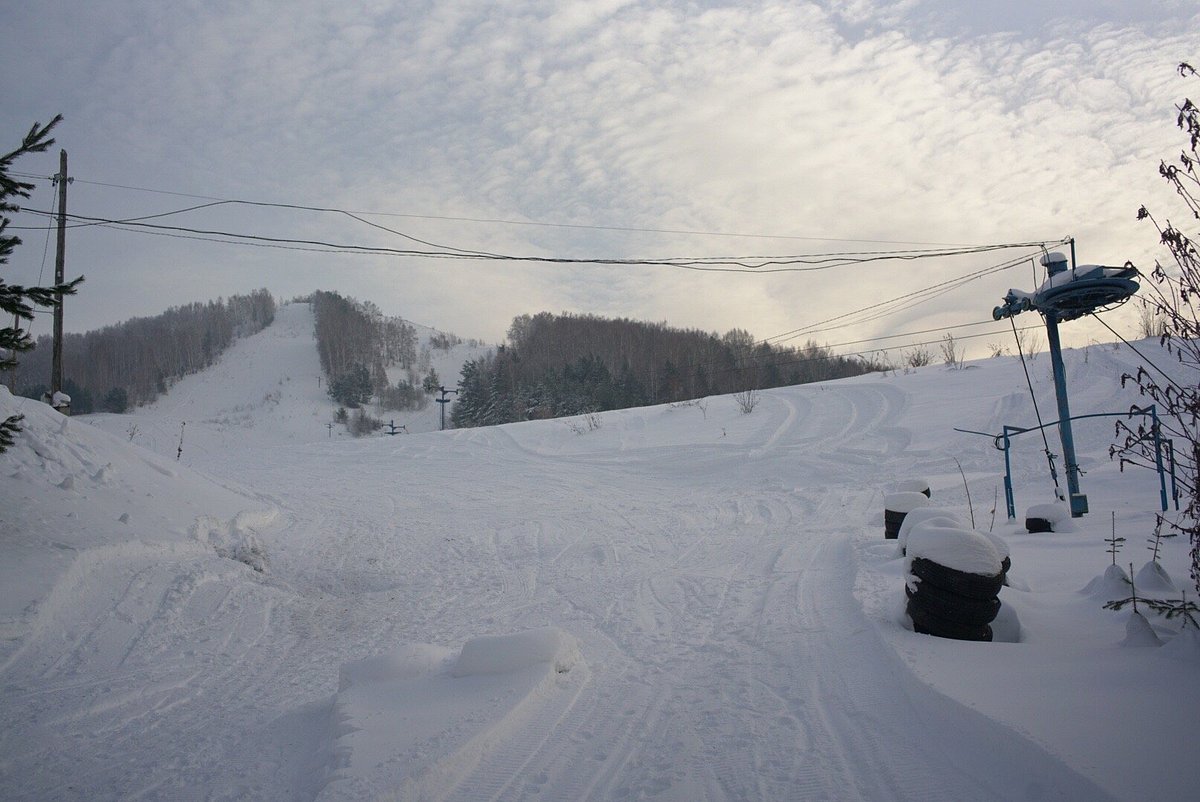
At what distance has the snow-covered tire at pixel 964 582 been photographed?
438 cm

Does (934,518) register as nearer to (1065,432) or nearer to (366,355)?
(1065,432)

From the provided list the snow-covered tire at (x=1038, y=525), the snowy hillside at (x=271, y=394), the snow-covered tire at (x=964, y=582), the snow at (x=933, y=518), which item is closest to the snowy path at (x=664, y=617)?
the snow-covered tire at (x=964, y=582)

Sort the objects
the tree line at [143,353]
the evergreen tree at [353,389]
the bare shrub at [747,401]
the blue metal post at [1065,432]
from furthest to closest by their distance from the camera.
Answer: the evergreen tree at [353,389]
the tree line at [143,353]
the bare shrub at [747,401]
the blue metal post at [1065,432]

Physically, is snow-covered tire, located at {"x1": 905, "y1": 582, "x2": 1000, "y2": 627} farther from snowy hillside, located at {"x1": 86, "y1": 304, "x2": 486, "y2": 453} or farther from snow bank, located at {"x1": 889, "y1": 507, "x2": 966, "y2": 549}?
snowy hillside, located at {"x1": 86, "y1": 304, "x2": 486, "y2": 453}

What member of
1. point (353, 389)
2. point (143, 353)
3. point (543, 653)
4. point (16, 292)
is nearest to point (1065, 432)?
point (543, 653)

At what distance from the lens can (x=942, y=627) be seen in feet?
15.0

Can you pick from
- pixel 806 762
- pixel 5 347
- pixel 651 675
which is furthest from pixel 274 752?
pixel 5 347

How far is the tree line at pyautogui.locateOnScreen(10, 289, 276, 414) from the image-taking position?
69.6 m

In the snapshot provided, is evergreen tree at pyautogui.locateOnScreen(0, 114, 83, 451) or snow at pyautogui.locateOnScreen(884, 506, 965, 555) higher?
evergreen tree at pyautogui.locateOnScreen(0, 114, 83, 451)

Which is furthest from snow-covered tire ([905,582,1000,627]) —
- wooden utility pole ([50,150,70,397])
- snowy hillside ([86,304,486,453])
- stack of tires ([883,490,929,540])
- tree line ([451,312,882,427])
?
snowy hillside ([86,304,486,453])

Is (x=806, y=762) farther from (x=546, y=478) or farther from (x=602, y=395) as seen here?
(x=602, y=395)

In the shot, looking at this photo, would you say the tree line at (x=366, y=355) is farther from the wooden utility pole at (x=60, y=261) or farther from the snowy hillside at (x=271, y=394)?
the wooden utility pole at (x=60, y=261)

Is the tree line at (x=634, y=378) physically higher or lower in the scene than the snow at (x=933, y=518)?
higher

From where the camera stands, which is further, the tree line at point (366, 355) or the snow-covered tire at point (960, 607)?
the tree line at point (366, 355)
